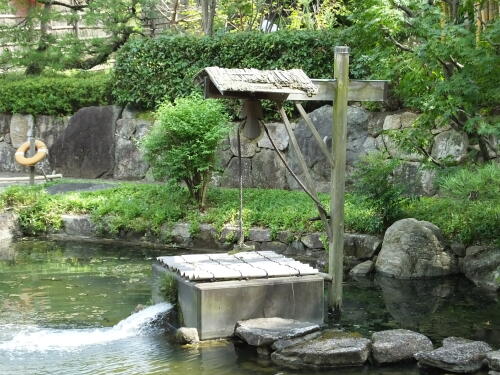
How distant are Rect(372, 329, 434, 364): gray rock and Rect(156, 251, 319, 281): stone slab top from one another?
1225 millimetres

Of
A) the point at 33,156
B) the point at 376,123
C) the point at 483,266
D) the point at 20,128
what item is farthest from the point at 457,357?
the point at 20,128

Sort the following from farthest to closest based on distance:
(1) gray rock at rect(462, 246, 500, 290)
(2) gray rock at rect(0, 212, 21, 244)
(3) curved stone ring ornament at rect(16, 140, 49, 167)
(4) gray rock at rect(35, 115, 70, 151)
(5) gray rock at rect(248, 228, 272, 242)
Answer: (4) gray rock at rect(35, 115, 70, 151)
(3) curved stone ring ornament at rect(16, 140, 49, 167)
(2) gray rock at rect(0, 212, 21, 244)
(5) gray rock at rect(248, 228, 272, 242)
(1) gray rock at rect(462, 246, 500, 290)

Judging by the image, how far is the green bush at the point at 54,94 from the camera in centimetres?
1870

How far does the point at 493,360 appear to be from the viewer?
7.23m

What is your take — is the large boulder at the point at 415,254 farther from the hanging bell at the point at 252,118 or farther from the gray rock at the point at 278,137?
the gray rock at the point at 278,137

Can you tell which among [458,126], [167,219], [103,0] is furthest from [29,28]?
[458,126]

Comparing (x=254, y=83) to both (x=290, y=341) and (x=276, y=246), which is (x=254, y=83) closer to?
(x=290, y=341)

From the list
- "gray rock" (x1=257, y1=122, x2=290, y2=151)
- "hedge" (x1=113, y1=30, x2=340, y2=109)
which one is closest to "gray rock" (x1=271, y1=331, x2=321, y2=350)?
"gray rock" (x1=257, y1=122, x2=290, y2=151)

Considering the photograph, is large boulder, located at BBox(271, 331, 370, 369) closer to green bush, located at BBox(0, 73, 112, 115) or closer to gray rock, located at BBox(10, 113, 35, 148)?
green bush, located at BBox(0, 73, 112, 115)

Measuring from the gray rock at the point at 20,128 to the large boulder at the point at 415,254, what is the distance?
11.3 meters

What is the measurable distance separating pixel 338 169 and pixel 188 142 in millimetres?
4842

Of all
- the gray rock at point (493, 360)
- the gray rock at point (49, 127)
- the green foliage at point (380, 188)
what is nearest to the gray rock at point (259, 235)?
the green foliage at point (380, 188)

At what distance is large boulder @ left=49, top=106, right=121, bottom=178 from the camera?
717 inches

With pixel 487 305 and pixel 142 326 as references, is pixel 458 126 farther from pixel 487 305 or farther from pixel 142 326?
pixel 142 326
